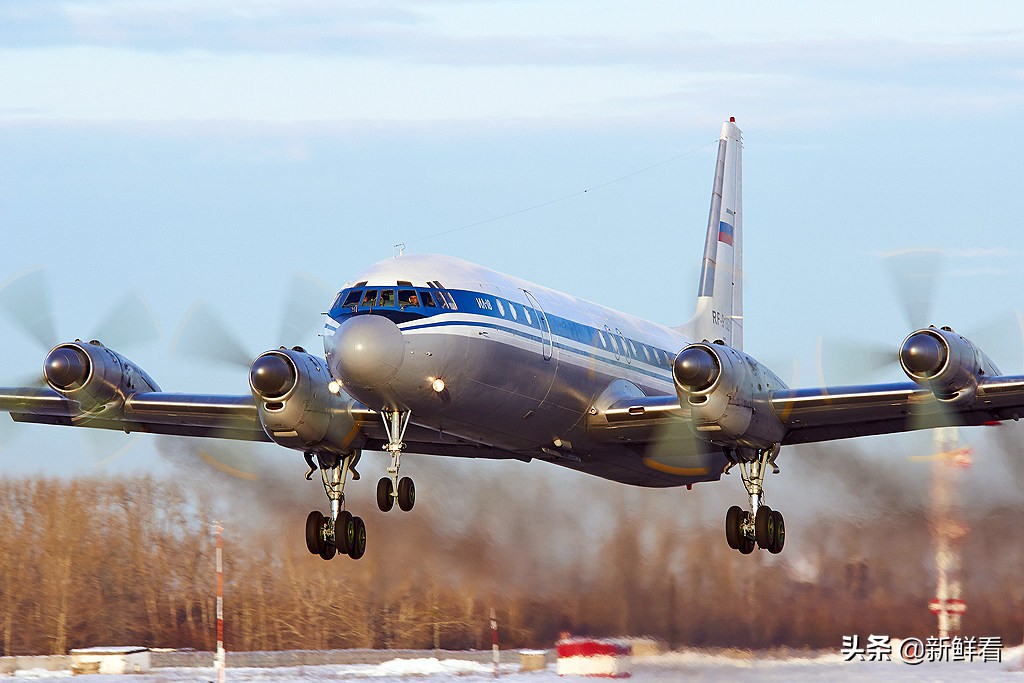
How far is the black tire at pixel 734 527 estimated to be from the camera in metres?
25.3

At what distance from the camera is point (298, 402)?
936 inches

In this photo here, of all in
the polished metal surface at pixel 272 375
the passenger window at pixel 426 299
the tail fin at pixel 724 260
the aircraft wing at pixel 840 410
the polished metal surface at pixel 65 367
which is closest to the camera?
the passenger window at pixel 426 299

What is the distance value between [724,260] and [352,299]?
16.7m

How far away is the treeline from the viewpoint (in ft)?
93.0

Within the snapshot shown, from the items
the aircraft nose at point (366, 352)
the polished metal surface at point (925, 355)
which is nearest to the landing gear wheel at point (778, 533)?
the polished metal surface at point (925, 355)

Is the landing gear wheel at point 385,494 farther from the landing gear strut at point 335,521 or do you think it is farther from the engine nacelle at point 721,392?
the engine nacelle at point 721,392

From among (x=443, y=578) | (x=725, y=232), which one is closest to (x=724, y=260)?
(x=725, y=232)

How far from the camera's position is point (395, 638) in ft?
104

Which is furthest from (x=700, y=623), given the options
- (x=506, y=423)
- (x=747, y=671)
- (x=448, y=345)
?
(x=448, y=345)

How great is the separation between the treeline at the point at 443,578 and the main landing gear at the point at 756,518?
312cm

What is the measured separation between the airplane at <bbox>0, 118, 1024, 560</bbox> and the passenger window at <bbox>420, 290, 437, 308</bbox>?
21 mm

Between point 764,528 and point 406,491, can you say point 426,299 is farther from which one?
point 764,528

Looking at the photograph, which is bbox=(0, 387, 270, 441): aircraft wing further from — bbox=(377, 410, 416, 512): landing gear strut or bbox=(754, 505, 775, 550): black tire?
bbox=(754, 505, 775, 550): black tire

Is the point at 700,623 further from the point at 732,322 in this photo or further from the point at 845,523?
the point at 732,322
